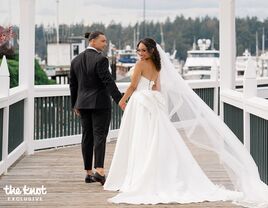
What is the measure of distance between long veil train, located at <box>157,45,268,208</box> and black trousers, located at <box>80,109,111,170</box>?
2.65 ft

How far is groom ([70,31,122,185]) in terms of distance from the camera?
25.1 ft

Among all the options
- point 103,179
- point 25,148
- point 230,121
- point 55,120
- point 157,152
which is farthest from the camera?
point 55,120

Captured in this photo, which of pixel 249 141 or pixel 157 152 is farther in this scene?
pixel 249 141

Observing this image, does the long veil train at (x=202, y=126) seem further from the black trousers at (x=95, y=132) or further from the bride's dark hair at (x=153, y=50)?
the black trousers at (x=95, y=132)

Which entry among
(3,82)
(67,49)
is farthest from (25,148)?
(67,49)

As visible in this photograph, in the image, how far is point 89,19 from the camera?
30750 mm

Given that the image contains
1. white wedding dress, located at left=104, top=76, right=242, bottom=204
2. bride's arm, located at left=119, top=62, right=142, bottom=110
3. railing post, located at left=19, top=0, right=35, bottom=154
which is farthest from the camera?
railing post, located at left=19, top=0, right=35, bottom=154

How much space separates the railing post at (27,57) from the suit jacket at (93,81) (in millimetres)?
2770

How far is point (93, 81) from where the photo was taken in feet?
25.3

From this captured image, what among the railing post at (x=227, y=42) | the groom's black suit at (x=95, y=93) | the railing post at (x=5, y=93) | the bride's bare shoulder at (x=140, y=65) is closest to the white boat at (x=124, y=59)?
the railing post at (x=227, y=42)

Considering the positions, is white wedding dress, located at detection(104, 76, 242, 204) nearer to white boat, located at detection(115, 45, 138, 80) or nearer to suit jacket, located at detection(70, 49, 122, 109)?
suit jacket, located at detection(70, 49, 122, 109)

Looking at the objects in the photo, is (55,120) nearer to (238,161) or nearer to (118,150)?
(118,150)

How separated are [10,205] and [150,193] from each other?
4.91ft

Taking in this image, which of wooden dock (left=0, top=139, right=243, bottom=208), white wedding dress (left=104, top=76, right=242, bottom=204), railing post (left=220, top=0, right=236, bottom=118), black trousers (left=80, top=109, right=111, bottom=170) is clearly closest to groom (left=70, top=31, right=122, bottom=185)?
black trousers (left=80, top=109, right=111, bottom=170)
